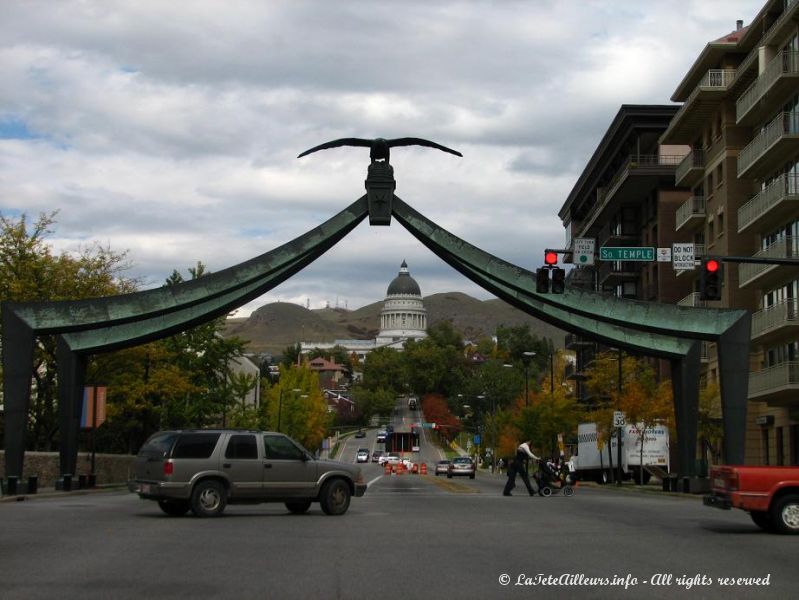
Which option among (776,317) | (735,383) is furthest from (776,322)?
(735,383)

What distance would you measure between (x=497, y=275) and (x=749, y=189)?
1080 inches

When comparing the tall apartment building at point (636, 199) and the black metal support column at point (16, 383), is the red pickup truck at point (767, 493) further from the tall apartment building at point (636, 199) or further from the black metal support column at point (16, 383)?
the tall apartment building at point (636, 199)

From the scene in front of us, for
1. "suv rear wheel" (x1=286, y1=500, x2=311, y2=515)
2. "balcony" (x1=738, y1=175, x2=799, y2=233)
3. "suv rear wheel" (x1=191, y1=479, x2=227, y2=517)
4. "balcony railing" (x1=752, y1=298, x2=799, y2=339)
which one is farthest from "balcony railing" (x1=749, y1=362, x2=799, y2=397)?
"suv rear wheel" (x1=191, y1=479, x2=227, y2=517)

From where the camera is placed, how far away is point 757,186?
5697cm

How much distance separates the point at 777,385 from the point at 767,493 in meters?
31.6

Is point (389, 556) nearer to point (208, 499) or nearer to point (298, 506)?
point (208, 499)

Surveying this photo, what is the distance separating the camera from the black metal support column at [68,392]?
115ft

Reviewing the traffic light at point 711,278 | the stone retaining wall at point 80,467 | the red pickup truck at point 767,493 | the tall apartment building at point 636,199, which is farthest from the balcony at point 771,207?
the red pickup truck at point 767,493

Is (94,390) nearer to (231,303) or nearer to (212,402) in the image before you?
(231,303)

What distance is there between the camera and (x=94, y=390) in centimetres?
4084

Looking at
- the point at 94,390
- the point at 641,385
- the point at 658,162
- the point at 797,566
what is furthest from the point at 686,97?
the point at 797,566

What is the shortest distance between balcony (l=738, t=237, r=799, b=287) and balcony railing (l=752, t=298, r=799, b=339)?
4.52 ft

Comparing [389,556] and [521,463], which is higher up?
[521,463]

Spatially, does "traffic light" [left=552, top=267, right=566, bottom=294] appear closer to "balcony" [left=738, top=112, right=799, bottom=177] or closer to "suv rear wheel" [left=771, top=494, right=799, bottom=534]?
"suv rear wheel" [left=771, top=494, right=799, bottom=534]
